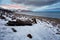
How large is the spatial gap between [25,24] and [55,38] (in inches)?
108

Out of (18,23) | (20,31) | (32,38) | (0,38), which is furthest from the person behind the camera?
(18,23)

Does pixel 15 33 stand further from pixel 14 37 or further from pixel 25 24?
pixel 25 24

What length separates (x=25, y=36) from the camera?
24.3 ft

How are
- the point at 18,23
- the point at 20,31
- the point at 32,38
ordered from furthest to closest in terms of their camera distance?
1. the point at 18,23
2. the point at 20,31
3. the point at 32,38

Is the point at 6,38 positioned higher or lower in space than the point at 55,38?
higher

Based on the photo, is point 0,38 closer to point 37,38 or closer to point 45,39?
point 37,38

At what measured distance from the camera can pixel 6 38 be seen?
6699 millimetres

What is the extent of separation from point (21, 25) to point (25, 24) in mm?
378

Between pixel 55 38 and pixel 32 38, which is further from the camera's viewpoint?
pixel 55 38

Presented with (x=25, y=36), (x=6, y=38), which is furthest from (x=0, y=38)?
(x=25, y=36)

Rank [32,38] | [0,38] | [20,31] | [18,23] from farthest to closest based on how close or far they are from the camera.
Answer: [18,23] < [20,31] < [32,38] < [0,38]

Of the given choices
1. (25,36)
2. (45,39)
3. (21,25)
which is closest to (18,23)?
(21,25)

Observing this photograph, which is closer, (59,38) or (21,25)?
(59,38)

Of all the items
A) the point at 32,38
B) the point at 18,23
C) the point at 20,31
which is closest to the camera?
the point at 32,38
